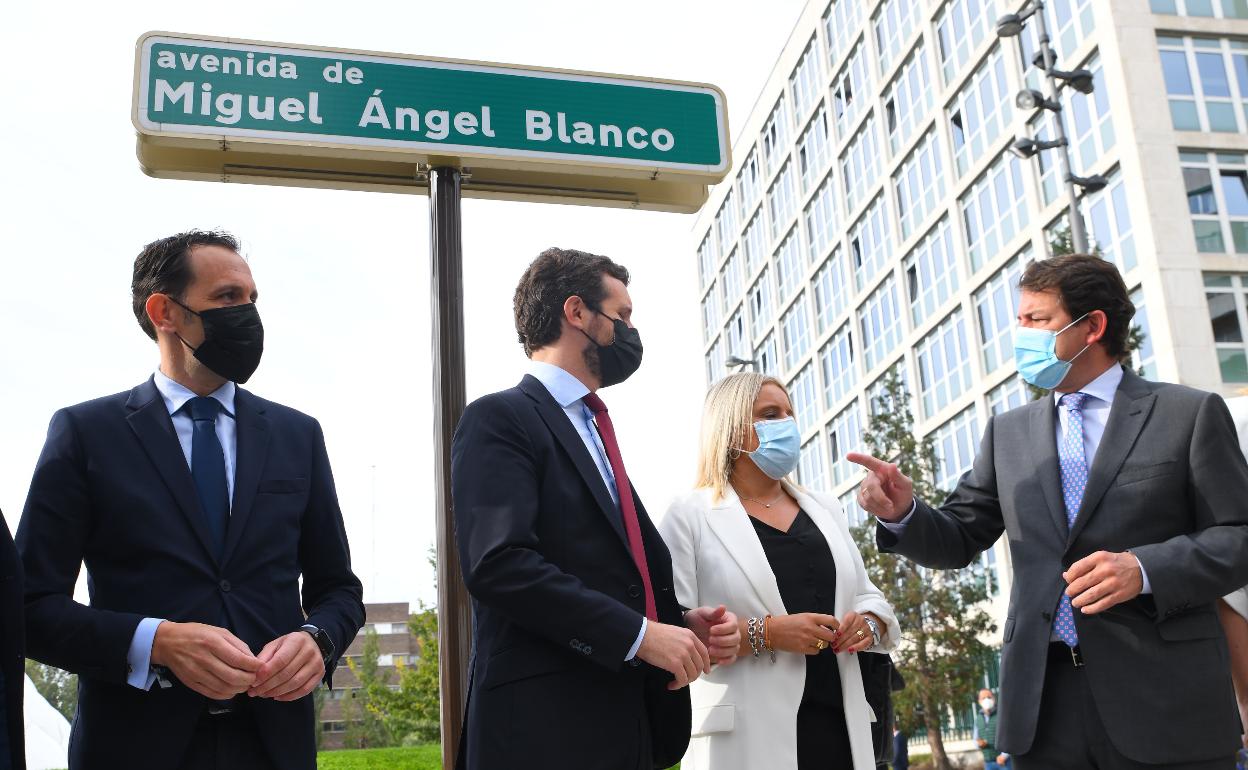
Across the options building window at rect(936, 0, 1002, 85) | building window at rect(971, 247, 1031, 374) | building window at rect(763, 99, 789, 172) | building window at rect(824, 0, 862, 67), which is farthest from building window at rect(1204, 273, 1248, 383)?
building window at rect(763, 99, 789, 172)

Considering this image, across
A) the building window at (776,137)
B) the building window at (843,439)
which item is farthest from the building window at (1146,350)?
the building window at (776,137)

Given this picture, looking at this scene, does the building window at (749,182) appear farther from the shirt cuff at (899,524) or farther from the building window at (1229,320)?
the shirt cuff at (899,524)

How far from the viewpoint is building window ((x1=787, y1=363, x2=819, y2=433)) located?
52.7 metres

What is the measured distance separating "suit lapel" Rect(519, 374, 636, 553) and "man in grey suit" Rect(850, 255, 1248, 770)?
1.12 m

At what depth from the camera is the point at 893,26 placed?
141 feet

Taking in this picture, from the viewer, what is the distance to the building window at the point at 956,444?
123 feet

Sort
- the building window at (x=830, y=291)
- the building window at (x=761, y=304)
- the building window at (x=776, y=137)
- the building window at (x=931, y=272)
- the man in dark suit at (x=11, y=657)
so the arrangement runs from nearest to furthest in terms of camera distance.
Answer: the man in dark suit at (x=11, y=657), the building window at (x=931, y=272), the building window at (x=830, y=291), the building window at (x=776, y=137), the building window at (x=761, y=304)

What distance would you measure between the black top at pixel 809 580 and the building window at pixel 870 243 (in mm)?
41193

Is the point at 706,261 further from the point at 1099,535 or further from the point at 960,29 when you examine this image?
the point at 1099,535

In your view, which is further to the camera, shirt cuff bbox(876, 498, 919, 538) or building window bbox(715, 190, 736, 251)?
building window bbox(715, 190, 736, 251)

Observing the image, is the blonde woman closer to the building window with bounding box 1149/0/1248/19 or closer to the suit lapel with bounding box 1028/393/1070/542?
the suit lapel with bounding box 1028/393/1070/542

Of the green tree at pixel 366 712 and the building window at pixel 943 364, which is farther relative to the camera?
the green tree at pixel 366 712

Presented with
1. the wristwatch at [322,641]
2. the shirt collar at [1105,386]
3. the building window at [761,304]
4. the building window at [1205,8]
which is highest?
the building window at [761,304]

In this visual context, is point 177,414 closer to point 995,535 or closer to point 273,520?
point 273,520
